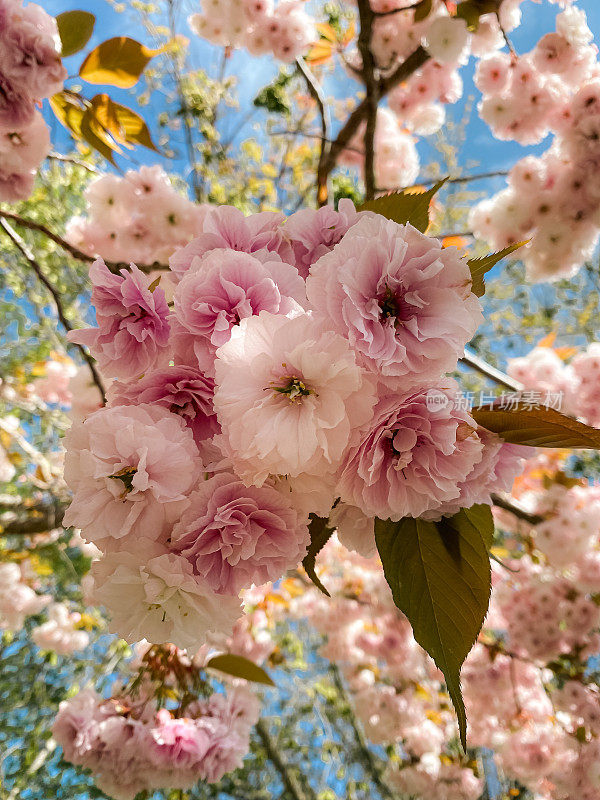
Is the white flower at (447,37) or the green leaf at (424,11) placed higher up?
the green leaf at (424,11)

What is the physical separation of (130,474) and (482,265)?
1.05 feet

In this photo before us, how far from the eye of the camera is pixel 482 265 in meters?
0.42

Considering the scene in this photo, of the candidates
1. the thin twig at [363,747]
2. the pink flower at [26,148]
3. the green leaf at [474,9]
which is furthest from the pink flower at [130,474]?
the thin twig at [363,747]

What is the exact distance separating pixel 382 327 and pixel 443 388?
7 centimetres

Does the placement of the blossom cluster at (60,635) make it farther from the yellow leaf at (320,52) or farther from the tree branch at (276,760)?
the yellow leaf at (320,52)

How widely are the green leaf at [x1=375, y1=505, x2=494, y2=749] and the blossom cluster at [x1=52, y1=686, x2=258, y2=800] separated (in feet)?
2.49

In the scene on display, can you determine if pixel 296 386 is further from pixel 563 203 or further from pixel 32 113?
pixel 563 203

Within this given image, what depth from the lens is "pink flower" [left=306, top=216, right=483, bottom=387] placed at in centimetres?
35

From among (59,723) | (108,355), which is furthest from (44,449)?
(108,355)

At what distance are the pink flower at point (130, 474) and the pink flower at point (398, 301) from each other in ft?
0.46

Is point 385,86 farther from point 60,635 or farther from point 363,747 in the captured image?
point 363,747

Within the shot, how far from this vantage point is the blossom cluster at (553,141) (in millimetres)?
1640

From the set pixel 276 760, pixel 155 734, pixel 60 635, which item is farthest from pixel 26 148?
pixel 276 760

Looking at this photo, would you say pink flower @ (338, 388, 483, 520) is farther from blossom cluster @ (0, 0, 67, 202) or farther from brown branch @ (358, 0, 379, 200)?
brown branch @ (358, 0, 379, 200)
